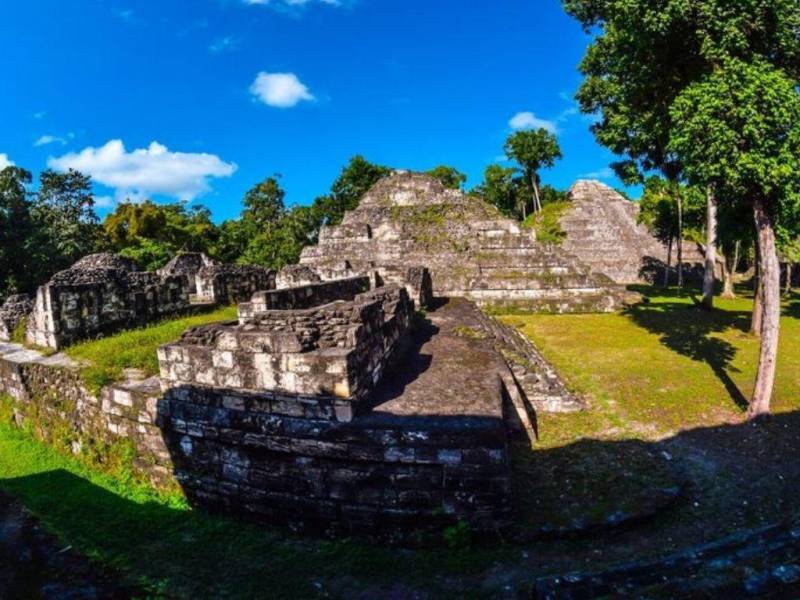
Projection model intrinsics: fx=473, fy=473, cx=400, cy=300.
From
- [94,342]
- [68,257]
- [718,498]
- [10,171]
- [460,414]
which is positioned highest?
[10,171]

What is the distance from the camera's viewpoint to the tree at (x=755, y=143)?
6738 mm

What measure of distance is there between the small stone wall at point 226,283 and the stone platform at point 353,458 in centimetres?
1000

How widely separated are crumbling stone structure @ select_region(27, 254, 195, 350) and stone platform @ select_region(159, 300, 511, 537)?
5066mm

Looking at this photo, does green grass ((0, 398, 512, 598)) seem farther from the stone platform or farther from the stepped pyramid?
the stepped pyramid

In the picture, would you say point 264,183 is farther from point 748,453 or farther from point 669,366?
point 748,453

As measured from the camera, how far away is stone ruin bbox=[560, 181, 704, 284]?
32.4 metres

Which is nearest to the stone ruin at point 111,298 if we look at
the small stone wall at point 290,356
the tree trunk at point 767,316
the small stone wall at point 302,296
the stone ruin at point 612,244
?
the small stone wall at point 302,296

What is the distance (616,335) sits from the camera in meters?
13.2

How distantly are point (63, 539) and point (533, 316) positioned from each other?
568 inches

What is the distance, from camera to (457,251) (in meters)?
19.3

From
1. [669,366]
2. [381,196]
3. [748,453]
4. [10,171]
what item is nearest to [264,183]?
[10,171]

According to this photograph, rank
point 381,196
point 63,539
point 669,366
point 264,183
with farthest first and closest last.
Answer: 1. point 264,183
2. point 381,196
3. point 669,366
4. point 63,539

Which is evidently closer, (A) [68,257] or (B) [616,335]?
(B) [616,335]

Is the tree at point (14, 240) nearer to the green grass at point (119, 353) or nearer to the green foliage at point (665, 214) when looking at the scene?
the green grass at point (119, 353)
